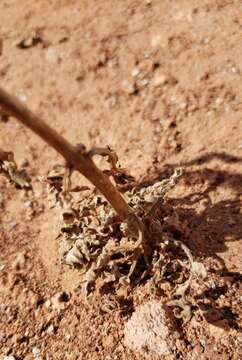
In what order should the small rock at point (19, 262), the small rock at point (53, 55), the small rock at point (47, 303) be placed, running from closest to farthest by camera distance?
the small rock at point (47, 303) < the small rock at point (19, 262) < the small rock at point (53, 55)

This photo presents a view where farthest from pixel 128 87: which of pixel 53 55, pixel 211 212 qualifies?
pixel 211 212

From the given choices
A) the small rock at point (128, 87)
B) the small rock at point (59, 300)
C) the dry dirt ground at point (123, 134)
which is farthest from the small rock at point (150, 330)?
the small rock at point (128, 87)

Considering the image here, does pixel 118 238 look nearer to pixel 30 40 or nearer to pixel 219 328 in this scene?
pixel 219 328

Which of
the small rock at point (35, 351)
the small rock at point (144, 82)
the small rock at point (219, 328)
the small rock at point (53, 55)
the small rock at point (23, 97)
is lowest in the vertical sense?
the small rock at point (219, 328)

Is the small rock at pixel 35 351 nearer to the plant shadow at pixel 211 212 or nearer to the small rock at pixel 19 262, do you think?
the small rock at pixel 19 262

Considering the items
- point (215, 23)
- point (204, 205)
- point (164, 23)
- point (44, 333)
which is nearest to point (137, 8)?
point (164, 23)

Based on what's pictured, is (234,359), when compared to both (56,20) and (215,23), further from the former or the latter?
(56,20)
